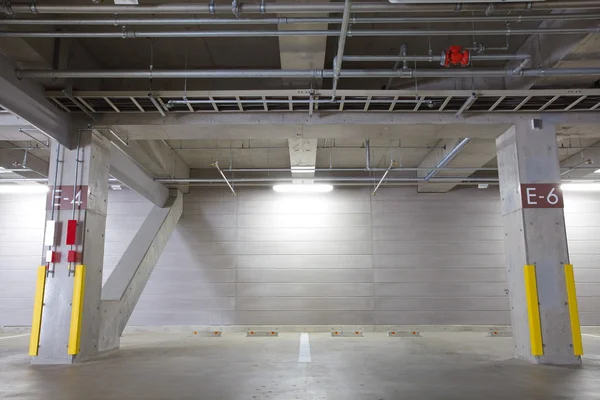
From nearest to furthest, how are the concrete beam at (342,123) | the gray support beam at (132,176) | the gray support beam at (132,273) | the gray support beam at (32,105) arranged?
the gray support beam at (32,105), the concrete beam at (342,123), the gray support beam at (132,273), the gray support beam at (132,176)

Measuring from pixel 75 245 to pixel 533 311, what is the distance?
7.77 meters

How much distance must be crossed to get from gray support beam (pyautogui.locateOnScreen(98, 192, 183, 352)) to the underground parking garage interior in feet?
0.23

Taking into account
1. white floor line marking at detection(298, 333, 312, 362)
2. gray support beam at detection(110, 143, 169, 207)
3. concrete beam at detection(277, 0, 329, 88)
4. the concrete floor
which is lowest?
white floor line marking at detection(298, 333, 312, 362)

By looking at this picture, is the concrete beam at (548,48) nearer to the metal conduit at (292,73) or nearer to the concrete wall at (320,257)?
the metal conduit at (292,73)

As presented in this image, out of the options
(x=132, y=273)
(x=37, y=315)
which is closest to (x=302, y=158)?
(x=132, y=273)

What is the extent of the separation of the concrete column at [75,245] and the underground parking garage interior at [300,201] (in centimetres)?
4

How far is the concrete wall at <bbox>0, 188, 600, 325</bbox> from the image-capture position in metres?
13.6

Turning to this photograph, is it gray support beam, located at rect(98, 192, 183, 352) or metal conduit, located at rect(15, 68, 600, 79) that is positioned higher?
metal conduit, located at rect(15, 68, 600, 79)

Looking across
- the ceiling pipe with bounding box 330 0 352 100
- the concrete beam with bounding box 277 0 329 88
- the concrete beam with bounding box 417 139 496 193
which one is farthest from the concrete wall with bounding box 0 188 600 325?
the concrete beam with bounding box 277 0 329 88

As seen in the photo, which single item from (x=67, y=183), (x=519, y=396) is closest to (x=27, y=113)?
(x=67, y=183)

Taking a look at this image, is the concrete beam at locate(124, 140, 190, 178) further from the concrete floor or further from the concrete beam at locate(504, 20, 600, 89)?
the concrete beam at locate(504, 20, 600, 89)

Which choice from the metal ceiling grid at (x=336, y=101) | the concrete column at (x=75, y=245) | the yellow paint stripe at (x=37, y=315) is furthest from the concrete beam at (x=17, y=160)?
the yellow paint stripe at (x=37, y=315)

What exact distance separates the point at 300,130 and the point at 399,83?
2012 mm

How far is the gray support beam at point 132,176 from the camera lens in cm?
951
